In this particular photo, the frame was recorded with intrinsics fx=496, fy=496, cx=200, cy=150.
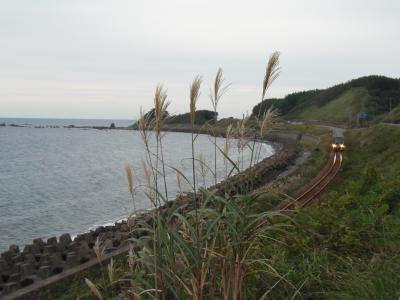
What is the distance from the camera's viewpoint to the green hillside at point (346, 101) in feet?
317

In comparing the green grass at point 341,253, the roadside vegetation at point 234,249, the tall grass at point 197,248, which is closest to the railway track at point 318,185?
the green grass at point 341,253

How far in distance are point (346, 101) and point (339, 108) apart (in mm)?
2179

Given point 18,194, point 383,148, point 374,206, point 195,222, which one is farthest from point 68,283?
point 18,194

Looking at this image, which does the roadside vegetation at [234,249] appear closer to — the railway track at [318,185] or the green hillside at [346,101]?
the railway track at [318,185]

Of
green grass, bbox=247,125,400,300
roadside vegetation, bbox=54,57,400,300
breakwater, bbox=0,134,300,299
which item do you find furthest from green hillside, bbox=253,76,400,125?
roadside vegetation, bbox=54,57,400,300

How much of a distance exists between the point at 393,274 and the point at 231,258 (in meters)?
1.51

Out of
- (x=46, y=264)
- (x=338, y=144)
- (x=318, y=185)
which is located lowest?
(x=46, y=264)

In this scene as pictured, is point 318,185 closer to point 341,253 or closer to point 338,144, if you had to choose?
point 341,253

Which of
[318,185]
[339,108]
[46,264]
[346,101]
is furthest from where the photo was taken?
[339,108]

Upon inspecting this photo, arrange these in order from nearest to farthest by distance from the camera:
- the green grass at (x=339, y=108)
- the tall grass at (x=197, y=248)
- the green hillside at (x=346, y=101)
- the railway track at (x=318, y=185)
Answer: the tall grass at (x=197, y=248) < the railway track at (x=318, y=185) < the green hillside at (x=346, y=101) < the green grass at (x=339, y=108)

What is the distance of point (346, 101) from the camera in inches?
4414

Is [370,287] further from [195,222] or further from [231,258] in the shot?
[195,222]

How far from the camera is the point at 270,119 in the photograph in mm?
4102

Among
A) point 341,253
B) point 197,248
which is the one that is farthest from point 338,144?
point 197,248
